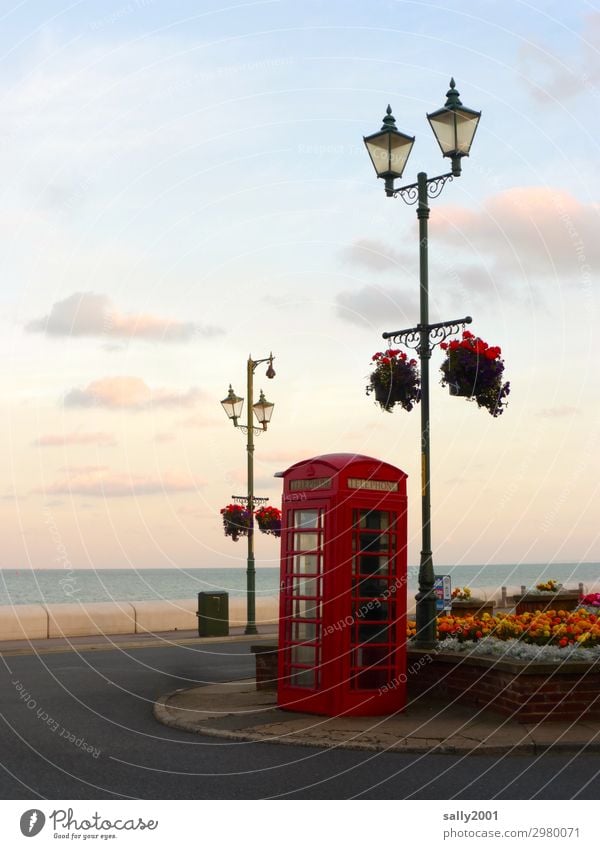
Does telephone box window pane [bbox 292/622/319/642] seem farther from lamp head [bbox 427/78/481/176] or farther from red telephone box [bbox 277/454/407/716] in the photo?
lamp head [bbox 427/78/481/176]

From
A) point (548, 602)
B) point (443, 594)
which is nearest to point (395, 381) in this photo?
point (443, 594)

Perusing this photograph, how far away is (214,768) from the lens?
28.8ft

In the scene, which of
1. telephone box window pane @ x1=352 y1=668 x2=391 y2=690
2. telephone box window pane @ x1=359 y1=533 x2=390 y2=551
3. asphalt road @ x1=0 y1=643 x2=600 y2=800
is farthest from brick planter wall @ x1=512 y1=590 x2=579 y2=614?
asphalt road @ x1=0 y1=643 x2=600 y2=800

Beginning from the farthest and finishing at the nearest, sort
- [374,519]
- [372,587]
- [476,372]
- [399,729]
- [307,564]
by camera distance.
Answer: [476,372], [307,564], [374,519], [372,587], [399,729]

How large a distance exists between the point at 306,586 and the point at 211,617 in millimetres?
13608

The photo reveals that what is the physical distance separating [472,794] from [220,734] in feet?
11.3

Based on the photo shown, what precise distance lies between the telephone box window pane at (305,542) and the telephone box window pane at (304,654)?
115 centimetres

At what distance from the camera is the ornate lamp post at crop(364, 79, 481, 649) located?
40.7 feet

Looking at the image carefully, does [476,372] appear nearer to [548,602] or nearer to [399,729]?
[399,729]

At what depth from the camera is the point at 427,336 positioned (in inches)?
501

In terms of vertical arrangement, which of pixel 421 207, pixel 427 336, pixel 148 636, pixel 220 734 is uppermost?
pixel 421 207

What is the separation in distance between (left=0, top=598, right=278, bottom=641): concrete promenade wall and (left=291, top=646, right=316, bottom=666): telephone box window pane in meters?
13.6

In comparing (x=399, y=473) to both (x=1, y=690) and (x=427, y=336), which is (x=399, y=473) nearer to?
(x=427, y=336)
